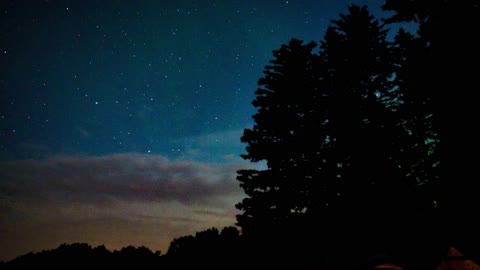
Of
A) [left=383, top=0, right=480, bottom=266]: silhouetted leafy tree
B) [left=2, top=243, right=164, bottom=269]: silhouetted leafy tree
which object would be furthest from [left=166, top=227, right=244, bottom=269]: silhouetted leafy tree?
[left=383, top=0, right=480, bottom=266]: silhouetted leafy tree

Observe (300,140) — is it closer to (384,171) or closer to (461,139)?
(384,171)


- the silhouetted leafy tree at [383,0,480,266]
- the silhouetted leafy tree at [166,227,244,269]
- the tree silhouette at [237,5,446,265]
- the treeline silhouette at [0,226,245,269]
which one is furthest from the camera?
the tree silhouette at [237,5,446,265]

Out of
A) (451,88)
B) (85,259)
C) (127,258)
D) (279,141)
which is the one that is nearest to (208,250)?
(127,258)

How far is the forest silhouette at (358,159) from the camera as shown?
9.93 metres

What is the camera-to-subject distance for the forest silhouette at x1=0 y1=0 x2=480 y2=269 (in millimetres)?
9930

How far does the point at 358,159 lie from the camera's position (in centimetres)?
1462

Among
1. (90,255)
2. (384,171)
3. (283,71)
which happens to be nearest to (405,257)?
(384,171)

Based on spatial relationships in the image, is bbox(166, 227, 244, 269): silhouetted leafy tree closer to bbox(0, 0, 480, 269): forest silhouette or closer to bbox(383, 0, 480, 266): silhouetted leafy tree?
bbox(0, 0, 480, 269): forest silhouette

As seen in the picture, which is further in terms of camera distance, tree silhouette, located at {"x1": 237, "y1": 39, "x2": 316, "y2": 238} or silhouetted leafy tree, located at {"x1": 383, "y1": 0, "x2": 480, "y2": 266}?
tree silhouette, located at {"x1": 237, "y1": 39, "x2": 316, "y2": 238}

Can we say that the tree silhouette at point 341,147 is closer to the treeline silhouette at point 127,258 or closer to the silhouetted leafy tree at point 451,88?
the silhouetted leafy tree at point 451,88

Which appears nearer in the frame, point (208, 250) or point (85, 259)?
point (85, 259)

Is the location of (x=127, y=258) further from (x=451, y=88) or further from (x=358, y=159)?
(x=451, y=88)

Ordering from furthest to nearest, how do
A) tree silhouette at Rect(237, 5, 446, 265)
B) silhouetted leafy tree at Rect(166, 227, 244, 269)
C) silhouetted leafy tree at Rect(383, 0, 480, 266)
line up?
1. tree silhouette at Rect(237, 5, 446, 265)
2. silhouetted leafy tree at Rect(383, 0, 480, 266)
3. silhouetted leafy tree at Rect(166, 227, 244, 269)

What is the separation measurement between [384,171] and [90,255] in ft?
41.6
